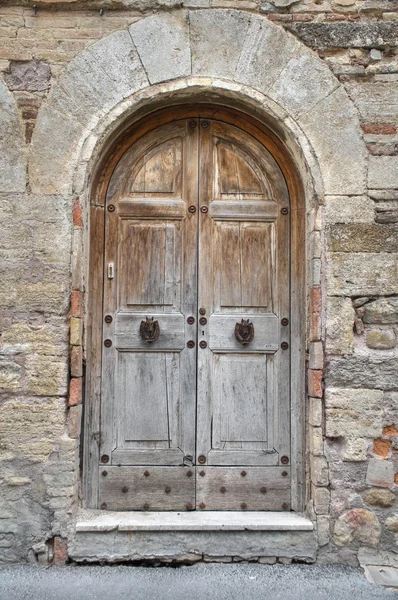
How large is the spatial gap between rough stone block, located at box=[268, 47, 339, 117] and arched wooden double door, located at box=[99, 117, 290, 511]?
0.36m

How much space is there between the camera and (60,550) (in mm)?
3035

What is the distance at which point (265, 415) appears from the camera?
11.0 feet

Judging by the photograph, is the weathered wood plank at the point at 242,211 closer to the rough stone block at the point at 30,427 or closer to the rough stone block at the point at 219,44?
the rough stone block at the point at 219,44

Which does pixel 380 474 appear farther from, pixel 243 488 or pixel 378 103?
pixel 378 103

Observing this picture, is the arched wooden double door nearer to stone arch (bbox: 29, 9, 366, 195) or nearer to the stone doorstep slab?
the stone doorstep slab

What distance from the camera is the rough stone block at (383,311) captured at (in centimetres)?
311

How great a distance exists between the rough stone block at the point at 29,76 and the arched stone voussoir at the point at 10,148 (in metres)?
0.07

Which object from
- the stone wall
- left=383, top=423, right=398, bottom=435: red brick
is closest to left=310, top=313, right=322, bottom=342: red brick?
the stone wall

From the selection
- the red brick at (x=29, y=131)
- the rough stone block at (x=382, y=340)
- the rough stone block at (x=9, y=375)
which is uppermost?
the red brick at (x=29, y=131)

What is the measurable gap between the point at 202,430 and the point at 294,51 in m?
2.35

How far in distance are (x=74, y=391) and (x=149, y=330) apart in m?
0.57

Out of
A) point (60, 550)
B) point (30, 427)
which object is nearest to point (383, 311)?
point (30, 427)

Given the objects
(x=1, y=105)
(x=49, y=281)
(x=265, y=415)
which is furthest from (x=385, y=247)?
(x=1, y=105)

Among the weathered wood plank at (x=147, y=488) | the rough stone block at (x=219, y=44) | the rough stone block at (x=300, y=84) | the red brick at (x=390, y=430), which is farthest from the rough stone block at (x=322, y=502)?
the rough stone block at (x=219, y=44)
